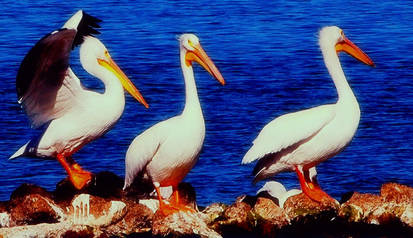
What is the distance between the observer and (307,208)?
805 centimetres

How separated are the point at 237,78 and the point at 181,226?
26.3ft

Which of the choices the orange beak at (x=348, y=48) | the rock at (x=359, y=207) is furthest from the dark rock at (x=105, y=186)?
the orange beak at (x=348, y=48)

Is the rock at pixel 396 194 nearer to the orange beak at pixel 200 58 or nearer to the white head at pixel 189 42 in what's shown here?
the orange beak at pixel 200 58

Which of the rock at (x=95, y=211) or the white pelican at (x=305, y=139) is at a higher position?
the white pelican at (x=305, y=139)

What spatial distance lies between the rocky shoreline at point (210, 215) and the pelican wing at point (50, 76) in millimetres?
696

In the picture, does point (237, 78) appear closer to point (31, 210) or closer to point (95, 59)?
point (95, 59)

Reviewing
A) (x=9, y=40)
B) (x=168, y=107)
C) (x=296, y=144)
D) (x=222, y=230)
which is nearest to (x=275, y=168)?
(x=296, y=144)

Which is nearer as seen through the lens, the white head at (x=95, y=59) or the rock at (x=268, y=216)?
the rock at (x=268, y=216)

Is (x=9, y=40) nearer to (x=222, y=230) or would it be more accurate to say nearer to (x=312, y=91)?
(x=312, y=91)

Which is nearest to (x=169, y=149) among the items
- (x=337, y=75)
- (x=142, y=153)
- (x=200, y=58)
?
(x=142, y=153)

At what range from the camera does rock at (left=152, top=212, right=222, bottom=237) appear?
769cm

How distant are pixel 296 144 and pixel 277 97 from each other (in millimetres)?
6052

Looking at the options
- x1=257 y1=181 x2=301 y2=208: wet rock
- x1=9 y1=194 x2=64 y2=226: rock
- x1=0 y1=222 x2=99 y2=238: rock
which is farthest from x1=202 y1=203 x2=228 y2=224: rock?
x1=9 y1=194 x2=64 y2=226: rock

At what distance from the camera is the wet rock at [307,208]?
8.05m
